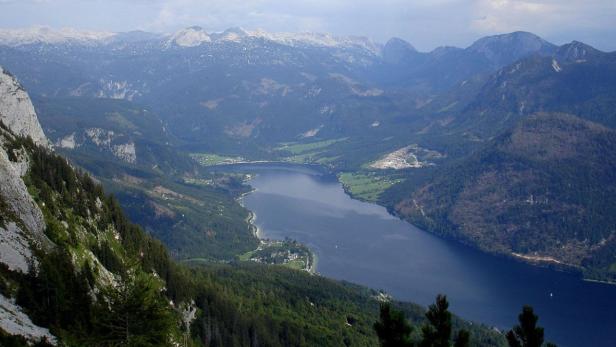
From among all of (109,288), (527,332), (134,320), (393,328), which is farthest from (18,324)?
(527,332)

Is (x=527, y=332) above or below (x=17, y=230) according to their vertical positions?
above

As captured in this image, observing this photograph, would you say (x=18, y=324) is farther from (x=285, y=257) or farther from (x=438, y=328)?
(x=285, y=257)

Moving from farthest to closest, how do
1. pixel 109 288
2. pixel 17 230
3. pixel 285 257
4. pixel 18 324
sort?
pixel 285 257
pixel 17 230
pixel 109 288
pixel 18 324

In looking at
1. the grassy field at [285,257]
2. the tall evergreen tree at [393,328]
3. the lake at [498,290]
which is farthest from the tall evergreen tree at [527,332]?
the grassy field at [285,257]

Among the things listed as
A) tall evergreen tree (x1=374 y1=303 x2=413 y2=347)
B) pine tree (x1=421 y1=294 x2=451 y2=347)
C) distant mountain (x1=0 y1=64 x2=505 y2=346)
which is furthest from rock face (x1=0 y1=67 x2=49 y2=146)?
pine tree (x1=421 y1=294 x2=451 y2=347)

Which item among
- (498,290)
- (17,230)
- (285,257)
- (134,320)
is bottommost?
(285,257)

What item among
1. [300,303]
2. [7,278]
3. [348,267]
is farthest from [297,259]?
[7,278]
